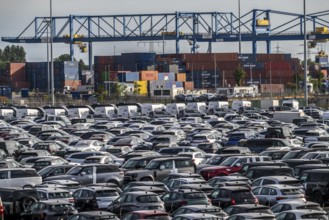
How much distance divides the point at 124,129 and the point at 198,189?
24.9 meters

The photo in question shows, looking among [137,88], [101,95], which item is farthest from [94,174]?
[137,88]

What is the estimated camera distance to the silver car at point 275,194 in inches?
965

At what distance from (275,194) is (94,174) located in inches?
287

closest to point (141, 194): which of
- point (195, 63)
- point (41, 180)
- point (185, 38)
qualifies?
point (41, 180)

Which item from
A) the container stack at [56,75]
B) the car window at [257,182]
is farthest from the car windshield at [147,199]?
the container stack at [56,75]

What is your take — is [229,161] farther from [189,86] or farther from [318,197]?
[189,86]

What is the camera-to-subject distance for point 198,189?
2528 cm

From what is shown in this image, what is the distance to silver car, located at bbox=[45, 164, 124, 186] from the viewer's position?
2995 cm

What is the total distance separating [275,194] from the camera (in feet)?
81.1

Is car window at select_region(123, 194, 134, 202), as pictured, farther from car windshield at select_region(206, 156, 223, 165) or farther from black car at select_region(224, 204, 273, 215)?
car windshield at select_region(206, 156, 223, 165)

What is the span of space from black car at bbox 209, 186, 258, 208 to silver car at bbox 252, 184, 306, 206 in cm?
57

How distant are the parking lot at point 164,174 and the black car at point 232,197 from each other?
0.03m

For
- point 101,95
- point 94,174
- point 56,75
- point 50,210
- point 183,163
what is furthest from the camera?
point 56,75

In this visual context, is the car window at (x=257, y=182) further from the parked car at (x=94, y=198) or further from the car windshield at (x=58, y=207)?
the car windshield at (x=58, y=207)
